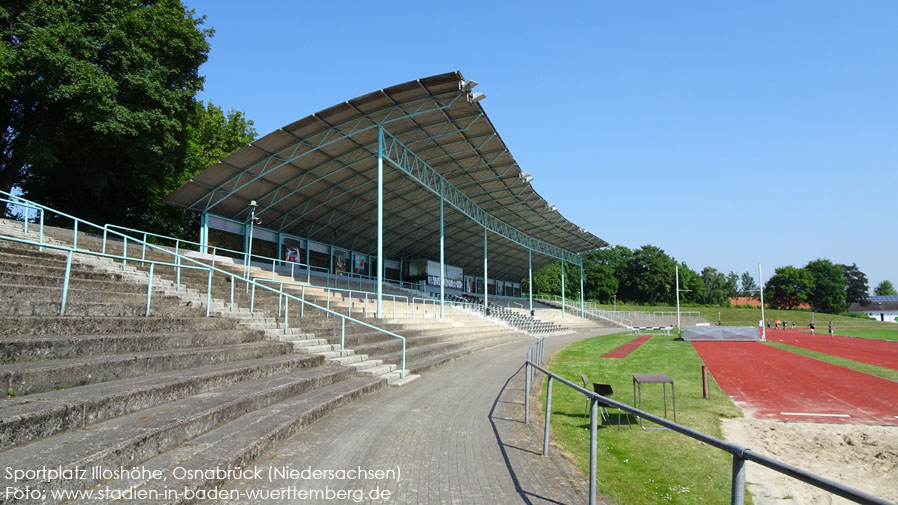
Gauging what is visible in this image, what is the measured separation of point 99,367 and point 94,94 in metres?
20.9

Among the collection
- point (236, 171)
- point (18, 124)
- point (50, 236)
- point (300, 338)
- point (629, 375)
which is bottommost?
→ point (629, 375)

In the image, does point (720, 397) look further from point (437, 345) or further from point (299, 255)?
point (299, 255)

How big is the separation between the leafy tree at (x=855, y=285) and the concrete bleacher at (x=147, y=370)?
145m

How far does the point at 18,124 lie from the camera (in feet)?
81.9

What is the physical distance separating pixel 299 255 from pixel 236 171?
1020cm

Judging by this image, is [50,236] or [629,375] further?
[629,375]

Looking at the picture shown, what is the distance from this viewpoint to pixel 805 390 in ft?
44.1

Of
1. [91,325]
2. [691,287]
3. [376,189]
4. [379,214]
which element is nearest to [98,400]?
[91,325]

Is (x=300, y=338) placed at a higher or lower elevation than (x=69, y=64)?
lower

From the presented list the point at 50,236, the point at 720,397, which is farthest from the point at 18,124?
the point at 720,397

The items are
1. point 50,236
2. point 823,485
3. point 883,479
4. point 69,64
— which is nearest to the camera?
point 823,485

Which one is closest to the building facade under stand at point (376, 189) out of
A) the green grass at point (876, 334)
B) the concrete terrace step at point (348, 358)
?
the concrete terrace step at point (348, 358)

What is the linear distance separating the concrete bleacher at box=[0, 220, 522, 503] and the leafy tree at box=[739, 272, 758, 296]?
153641mm

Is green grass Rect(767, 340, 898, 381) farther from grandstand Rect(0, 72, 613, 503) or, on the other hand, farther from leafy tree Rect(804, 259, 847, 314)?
leafy tree Rect(804, 259, 847, 314)
